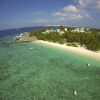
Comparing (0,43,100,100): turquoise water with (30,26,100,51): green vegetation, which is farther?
(30,26,100,51): green vegetation

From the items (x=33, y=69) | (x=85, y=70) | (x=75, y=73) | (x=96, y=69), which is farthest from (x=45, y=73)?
(x=96, y=69)

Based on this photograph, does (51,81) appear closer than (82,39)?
Yes

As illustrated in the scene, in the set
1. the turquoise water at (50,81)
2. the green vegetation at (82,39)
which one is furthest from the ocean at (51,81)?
the green vegetation at (82,39)

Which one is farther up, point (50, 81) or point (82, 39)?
point (82, 39)

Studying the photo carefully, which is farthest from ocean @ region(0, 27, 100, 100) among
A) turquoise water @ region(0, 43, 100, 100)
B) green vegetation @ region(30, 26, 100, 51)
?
green vegetation @ region(30, 26, 100, 51)

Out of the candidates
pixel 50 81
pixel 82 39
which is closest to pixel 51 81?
pixel 50 81

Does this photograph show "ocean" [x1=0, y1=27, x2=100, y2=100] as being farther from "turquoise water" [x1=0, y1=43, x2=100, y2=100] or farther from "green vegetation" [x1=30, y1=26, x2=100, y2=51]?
"green vegetation" [x1=30, y1=26, x2=100, y2=51]

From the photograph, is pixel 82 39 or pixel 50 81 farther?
pixel 82 39

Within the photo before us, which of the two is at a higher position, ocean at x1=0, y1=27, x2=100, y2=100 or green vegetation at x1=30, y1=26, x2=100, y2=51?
green vegetation at x1=30, y1=26, x2=100, y2=51

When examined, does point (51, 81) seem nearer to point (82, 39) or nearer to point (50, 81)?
point (50, 81)

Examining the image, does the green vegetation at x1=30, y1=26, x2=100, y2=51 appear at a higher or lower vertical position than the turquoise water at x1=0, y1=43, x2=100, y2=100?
higher

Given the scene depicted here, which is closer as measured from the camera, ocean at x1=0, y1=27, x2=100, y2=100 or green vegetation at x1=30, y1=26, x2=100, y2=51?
ocean at x1=0, y1=27, x2=100, y2=100

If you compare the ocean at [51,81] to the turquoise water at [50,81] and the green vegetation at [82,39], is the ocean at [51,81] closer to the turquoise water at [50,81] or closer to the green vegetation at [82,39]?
the turquoise water at [50,81]
